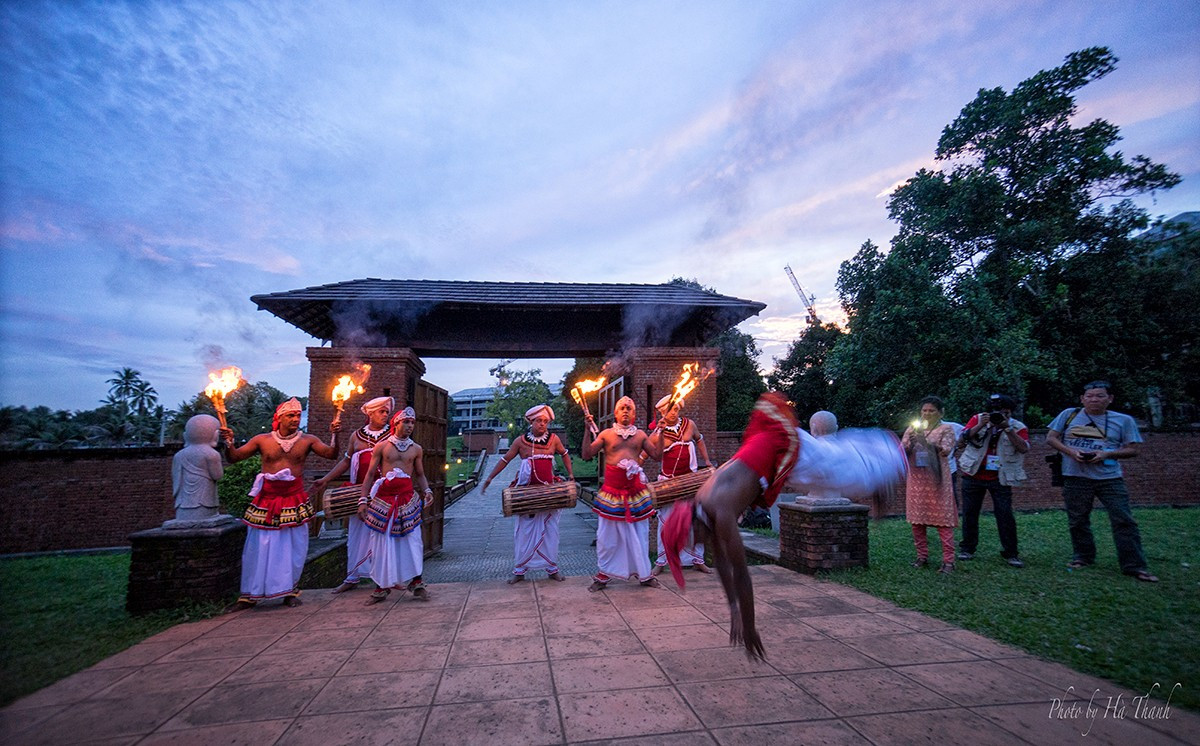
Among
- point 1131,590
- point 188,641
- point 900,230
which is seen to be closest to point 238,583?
point 188,641

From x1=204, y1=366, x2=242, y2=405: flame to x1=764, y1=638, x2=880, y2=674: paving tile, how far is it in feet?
18.4

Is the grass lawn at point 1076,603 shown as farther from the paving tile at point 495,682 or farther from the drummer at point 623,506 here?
the paving tile at point 495,682

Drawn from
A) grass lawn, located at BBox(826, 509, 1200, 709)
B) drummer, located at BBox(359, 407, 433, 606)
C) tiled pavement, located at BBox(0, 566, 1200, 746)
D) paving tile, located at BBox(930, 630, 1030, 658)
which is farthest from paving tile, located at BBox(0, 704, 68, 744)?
grass lawn, located at BBox(826, 509, 1200, 709)

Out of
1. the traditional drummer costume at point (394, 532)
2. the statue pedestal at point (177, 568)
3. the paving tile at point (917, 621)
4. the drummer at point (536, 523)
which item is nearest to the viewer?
the paving tile at point (917, 621)

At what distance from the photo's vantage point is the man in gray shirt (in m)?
5.47

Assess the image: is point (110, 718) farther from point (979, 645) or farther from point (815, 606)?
point (979, 645)

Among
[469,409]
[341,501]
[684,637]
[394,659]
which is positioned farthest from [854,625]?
[469,409]

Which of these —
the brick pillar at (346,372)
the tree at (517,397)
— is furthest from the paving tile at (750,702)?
the tree at (517,397)

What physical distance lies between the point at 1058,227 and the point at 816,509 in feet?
52.4

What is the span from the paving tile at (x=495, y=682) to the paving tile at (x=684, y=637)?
2.90 feet

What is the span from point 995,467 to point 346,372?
9.34 metres

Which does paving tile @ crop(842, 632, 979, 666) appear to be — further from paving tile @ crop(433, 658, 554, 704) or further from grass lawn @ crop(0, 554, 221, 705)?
grass lawn @ crop(0, 554, 221, 705)

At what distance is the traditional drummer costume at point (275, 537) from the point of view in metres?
5.15

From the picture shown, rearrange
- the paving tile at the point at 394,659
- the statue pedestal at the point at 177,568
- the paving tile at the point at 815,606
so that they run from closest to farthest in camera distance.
Result: 1. the paving tile at the point at 394,659
2. the paving tile at the point at 815,606
3. the statue pedestal at the point at 177,568
